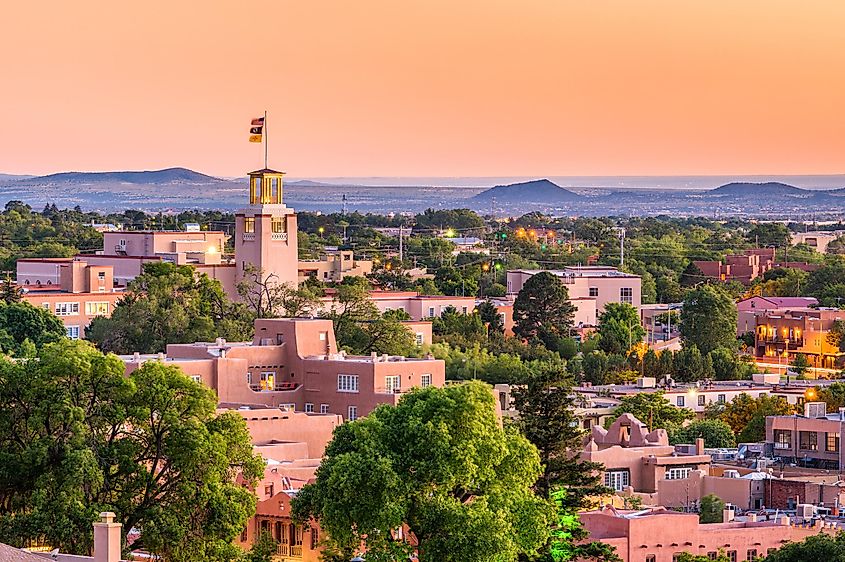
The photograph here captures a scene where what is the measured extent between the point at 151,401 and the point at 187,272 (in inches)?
1935

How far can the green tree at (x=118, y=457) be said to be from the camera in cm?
4159

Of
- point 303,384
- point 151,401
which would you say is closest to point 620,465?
point 303,384

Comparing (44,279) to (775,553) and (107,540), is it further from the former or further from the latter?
(107,540)

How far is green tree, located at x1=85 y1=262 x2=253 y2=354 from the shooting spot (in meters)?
81.8

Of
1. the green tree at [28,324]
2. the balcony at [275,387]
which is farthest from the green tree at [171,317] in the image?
the balcony at [275,387]

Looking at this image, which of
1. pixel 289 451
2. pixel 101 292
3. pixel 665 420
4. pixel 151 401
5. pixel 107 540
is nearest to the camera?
pixel 107 540

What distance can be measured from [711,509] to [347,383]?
35.9 ft

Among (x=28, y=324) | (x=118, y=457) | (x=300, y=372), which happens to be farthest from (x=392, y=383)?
(x=28, y=324)

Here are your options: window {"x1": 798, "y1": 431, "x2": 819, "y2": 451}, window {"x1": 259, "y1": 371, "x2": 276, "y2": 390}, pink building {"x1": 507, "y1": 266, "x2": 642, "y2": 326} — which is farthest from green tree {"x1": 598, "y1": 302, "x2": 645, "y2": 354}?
window {"x1": 259, "y1": 371, "x2": 276, "y2": 390}

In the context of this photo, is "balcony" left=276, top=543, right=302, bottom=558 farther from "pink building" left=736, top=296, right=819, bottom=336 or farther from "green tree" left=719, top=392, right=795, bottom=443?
"pink building" left=736, top=296, right=819, bottom=336

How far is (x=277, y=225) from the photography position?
9888 centimetres

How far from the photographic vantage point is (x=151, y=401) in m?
44.1

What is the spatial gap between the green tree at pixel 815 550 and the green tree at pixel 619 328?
184ft

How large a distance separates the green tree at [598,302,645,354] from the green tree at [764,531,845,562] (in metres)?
56.1
